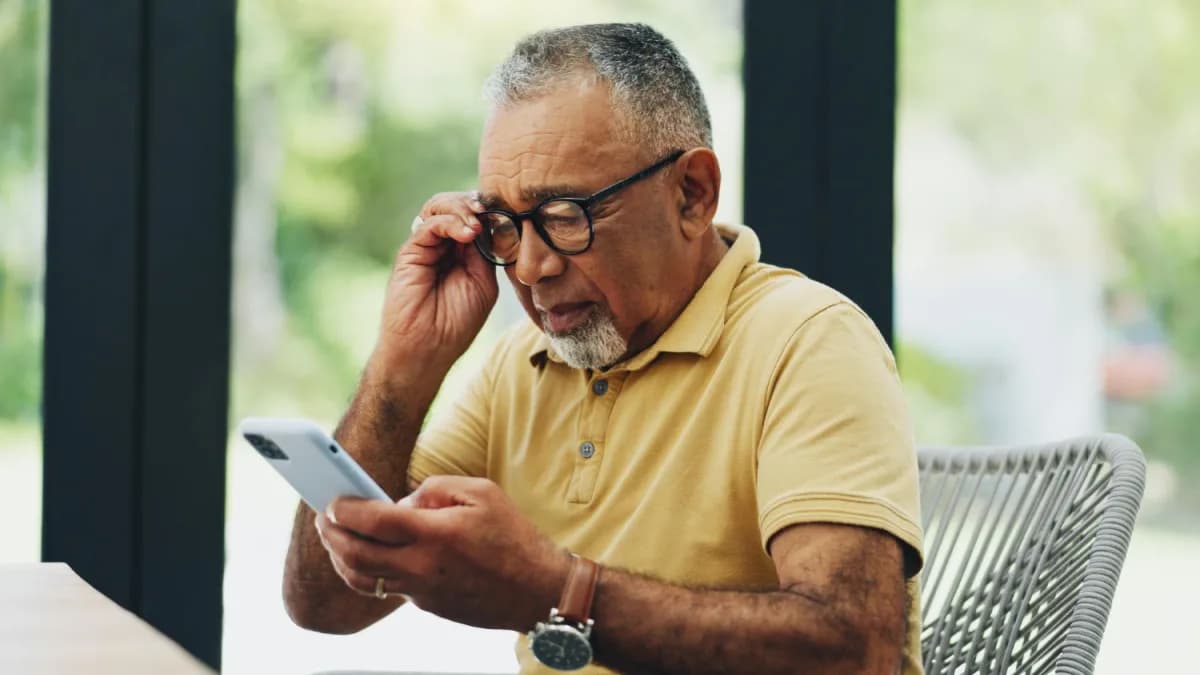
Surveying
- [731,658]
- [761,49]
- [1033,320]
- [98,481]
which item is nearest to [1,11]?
[98,481]

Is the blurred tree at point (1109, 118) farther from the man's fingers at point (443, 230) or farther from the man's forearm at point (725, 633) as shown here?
the man's forearm at point (725, 633)

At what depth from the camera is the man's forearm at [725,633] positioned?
1.42 meters

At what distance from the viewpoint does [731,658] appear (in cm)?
142

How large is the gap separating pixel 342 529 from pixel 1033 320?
5.42 ft

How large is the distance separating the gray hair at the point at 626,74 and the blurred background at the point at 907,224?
764 millimetres

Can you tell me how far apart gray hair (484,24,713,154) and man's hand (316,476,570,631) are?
57cm

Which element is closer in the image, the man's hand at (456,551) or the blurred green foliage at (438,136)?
the man's hand at (456,551)

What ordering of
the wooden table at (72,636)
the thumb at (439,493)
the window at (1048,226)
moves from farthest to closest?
the window at (1048,226) < the thumb at (439,493) < the wooden table at (72,636)

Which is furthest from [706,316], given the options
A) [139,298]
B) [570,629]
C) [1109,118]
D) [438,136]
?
[1109,118]

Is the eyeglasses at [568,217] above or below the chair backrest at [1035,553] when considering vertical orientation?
above

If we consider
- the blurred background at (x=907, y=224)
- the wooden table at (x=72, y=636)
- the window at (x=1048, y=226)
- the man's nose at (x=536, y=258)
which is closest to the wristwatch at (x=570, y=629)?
the wooden table at (x=72, y=636)

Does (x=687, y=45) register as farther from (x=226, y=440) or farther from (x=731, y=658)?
(x=731, y=658)

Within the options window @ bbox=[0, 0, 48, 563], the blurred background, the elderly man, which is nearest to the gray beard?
the elderly man

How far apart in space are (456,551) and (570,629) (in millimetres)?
147
